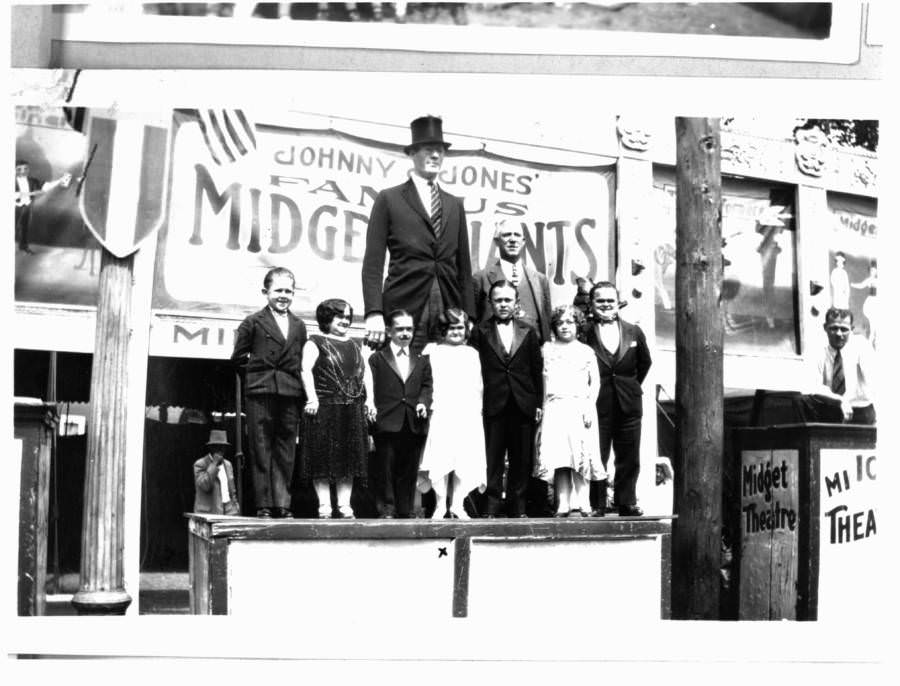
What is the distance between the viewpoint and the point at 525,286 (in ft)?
22.2

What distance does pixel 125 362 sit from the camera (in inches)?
242

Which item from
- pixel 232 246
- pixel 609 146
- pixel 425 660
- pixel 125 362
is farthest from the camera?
pixel 609 146

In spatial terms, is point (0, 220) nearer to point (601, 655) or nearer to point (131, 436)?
point (131, 436)

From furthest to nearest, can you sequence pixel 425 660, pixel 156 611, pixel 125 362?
pixel 156 611
pixel 125 362
pixel 425 660

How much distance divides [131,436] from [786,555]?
327 centimetres

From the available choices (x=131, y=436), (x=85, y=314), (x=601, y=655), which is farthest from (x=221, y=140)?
(x=601, y=655)

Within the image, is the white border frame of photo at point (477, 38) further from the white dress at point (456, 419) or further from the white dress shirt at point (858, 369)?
the white dress shirt at point (858, 369)

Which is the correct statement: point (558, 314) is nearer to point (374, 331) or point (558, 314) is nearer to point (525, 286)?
point (525, 286)

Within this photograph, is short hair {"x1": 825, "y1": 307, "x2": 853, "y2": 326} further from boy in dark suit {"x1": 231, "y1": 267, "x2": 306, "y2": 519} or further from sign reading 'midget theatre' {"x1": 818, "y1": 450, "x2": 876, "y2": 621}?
boy in dark suit {"x1": 231, "y1": 267, "x2": 306, "y2": 519}

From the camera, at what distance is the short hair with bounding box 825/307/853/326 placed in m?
7.26

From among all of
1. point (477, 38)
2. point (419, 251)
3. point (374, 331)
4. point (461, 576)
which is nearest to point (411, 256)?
point (419, 251)

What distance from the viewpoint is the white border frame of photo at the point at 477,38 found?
20.7 ft

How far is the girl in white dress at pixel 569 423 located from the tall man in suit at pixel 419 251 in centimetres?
47

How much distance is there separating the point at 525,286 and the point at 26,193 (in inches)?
99.5
